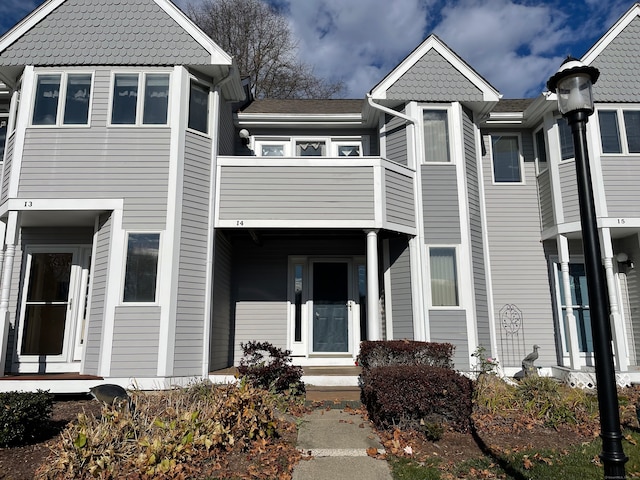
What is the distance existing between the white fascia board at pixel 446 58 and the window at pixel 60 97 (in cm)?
590

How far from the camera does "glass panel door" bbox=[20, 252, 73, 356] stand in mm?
8953

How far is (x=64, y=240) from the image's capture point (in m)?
9.43

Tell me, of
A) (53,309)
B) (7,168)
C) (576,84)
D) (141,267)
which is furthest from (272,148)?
(576,84)

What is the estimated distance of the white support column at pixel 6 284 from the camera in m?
7.61

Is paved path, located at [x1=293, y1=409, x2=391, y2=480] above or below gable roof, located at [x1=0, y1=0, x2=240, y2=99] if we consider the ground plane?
below

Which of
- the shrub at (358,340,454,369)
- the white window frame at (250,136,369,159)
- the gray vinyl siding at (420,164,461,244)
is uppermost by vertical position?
the white window frame at (250,136,369,159)

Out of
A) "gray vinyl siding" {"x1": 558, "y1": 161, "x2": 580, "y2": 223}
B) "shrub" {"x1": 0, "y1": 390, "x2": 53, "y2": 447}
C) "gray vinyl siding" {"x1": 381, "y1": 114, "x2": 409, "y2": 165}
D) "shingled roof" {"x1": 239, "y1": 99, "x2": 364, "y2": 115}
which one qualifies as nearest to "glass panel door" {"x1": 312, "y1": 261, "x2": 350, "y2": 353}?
"gray vinyl siding" {"x1": 381, "y1": 114, "x2": 409, "y2": 165}

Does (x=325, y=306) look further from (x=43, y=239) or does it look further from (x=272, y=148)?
(x=43, y=239)

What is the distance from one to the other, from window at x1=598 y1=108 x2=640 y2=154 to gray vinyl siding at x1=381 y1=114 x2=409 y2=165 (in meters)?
4.24

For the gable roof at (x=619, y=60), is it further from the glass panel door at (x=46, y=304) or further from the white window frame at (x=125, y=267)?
the glass panel door at (x=46, y=304)

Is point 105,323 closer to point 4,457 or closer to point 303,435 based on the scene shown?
point 4,457

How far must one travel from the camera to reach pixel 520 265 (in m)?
10.7

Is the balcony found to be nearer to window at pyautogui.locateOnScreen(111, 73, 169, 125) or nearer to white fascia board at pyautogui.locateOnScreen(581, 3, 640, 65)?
window at pyautogui.locateOnScreen(111, 73, 169, 125)

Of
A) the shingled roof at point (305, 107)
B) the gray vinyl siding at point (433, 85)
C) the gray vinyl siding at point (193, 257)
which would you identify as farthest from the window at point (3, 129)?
the gray vinyl siding at point (433, 85)
